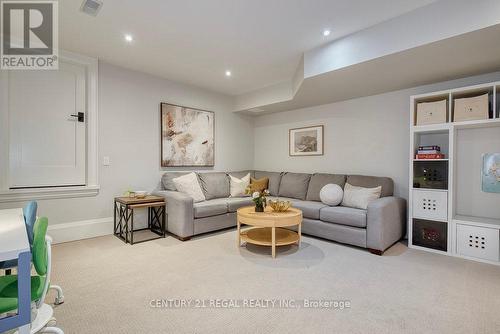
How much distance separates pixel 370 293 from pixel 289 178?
2.73m

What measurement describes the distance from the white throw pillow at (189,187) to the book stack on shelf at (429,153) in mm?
3126

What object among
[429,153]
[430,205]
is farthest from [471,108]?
[430,205]

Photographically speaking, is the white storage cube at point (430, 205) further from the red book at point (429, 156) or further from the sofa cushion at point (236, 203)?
the sofa cushion at point (236, 203)

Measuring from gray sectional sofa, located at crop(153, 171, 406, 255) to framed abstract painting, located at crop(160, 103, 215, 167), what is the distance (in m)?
0.33

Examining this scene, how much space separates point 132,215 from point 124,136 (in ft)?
4.22

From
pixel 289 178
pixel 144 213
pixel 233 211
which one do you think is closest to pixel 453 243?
pixel 289 178

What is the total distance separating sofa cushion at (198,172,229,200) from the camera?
4.36 metres

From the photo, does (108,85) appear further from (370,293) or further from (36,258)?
(370,293)

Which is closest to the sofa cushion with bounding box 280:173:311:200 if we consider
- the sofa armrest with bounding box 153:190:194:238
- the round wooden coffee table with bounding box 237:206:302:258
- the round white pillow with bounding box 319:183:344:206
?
the round white pillow with bounding box 319:183:344:206

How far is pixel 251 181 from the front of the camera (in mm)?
4973

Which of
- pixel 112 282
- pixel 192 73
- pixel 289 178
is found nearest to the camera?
pixel 112 282

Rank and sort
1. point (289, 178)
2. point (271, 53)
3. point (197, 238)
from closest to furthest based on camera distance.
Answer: point (271, 53)
point (197, 238)
point (289, 178)

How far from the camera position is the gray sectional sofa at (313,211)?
3.07 m

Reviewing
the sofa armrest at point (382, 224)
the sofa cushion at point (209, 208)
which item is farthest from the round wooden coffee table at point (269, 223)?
the sofa armrest at point (382, 224)
